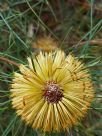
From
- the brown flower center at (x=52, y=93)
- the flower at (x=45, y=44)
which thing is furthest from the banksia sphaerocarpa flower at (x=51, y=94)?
the flower at (x=45, y=44)

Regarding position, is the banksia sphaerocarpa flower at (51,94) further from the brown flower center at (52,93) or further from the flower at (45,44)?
the flower at (45,44)

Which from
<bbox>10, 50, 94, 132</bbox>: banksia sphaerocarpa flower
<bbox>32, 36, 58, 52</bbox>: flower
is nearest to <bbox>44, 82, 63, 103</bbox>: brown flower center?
<bbox>10, 50, 94, 132</bbox>: banksia sphaerocarpa flower

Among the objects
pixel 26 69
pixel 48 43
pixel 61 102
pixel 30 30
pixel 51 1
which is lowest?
pixel 61 102

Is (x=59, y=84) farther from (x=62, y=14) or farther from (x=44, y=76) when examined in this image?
(x=62, y=14)

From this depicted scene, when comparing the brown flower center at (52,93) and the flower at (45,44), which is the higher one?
the flower at (45,44)

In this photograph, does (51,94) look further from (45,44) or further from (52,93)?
(45,44)

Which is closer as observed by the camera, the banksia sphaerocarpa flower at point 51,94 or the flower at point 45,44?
the banksia sphaerocarpa flower at point 51,94

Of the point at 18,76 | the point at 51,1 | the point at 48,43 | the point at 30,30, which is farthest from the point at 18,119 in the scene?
the point at 51,1
